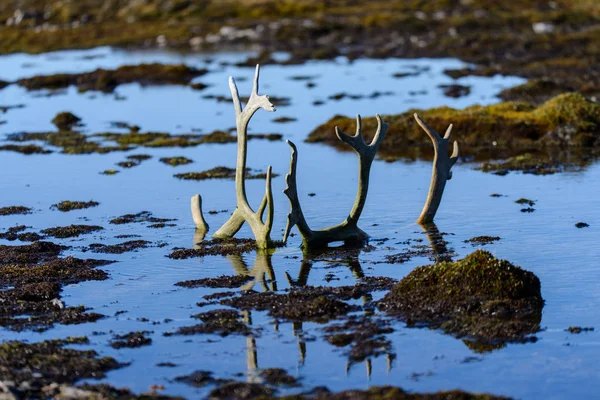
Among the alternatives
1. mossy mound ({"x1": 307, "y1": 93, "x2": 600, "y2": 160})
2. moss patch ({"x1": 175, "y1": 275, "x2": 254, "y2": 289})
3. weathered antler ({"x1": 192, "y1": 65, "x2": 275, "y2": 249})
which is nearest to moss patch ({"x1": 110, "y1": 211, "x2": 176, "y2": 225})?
weathered antler ({"x1": 192, "y1": 65, "x2": 275, "y2": 249})

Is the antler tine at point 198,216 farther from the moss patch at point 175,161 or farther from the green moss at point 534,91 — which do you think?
the green moss at point 534,91

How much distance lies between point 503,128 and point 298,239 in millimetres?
17505

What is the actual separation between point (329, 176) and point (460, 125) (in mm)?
8161

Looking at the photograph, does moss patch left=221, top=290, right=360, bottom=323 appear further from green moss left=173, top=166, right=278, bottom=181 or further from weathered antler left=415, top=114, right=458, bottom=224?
green moss left=173, top=166, right=278, bottom=181

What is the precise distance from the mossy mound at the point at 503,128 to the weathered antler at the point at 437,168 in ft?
39.5

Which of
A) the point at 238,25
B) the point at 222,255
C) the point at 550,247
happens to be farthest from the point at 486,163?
the point at 238,25

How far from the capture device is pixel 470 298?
17.5m

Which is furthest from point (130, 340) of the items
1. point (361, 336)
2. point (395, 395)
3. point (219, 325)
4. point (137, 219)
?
point (137, 219)

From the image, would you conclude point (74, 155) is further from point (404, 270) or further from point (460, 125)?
point (404, 270)

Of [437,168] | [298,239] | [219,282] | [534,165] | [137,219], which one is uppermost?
[437,168]

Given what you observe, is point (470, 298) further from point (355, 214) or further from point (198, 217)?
point (198, 217)

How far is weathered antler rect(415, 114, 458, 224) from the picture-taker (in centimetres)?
2481

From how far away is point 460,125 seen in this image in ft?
132

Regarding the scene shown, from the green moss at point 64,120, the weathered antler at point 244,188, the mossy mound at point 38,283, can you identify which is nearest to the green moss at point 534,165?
the weathered antler at point 244,188
